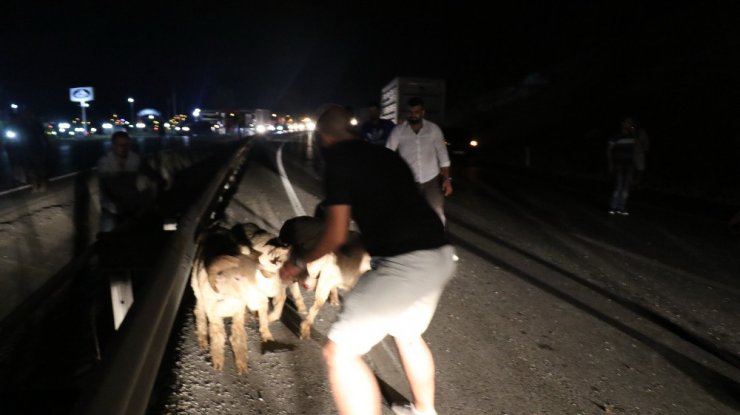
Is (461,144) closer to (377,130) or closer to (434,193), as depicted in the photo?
(377,130)

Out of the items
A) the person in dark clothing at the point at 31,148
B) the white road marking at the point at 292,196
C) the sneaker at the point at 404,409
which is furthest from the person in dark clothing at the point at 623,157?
the person in dark clothing at the point at 31,148

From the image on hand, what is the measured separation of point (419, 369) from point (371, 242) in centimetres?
89

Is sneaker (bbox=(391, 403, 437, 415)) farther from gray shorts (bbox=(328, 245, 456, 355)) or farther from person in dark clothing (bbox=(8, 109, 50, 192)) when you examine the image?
person in dark clothing (bbox=(8, 109, 50, 192))

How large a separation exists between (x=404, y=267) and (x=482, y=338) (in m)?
2.06

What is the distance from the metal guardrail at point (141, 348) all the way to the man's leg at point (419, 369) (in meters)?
1.33

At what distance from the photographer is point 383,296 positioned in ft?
8.20

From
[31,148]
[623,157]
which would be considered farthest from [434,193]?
[31,148]

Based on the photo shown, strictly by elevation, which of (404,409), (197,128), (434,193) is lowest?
(404,409)

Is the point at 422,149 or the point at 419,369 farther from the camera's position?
the point at 422,149

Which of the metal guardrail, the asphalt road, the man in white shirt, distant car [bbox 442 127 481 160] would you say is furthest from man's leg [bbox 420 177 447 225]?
distant car [bbox 442 127 481 160]

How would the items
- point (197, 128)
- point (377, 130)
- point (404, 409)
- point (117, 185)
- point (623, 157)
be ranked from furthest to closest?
point (197, 128) < point (623, 157) < point (377, 130) < point (117, 185) < point (404, 409)

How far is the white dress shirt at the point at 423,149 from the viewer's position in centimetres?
592

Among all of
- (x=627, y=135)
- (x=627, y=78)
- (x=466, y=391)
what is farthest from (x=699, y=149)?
(x=466, y=391)

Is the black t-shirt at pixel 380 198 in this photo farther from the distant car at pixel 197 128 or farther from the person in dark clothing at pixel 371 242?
the distant car at pixel 197 128
